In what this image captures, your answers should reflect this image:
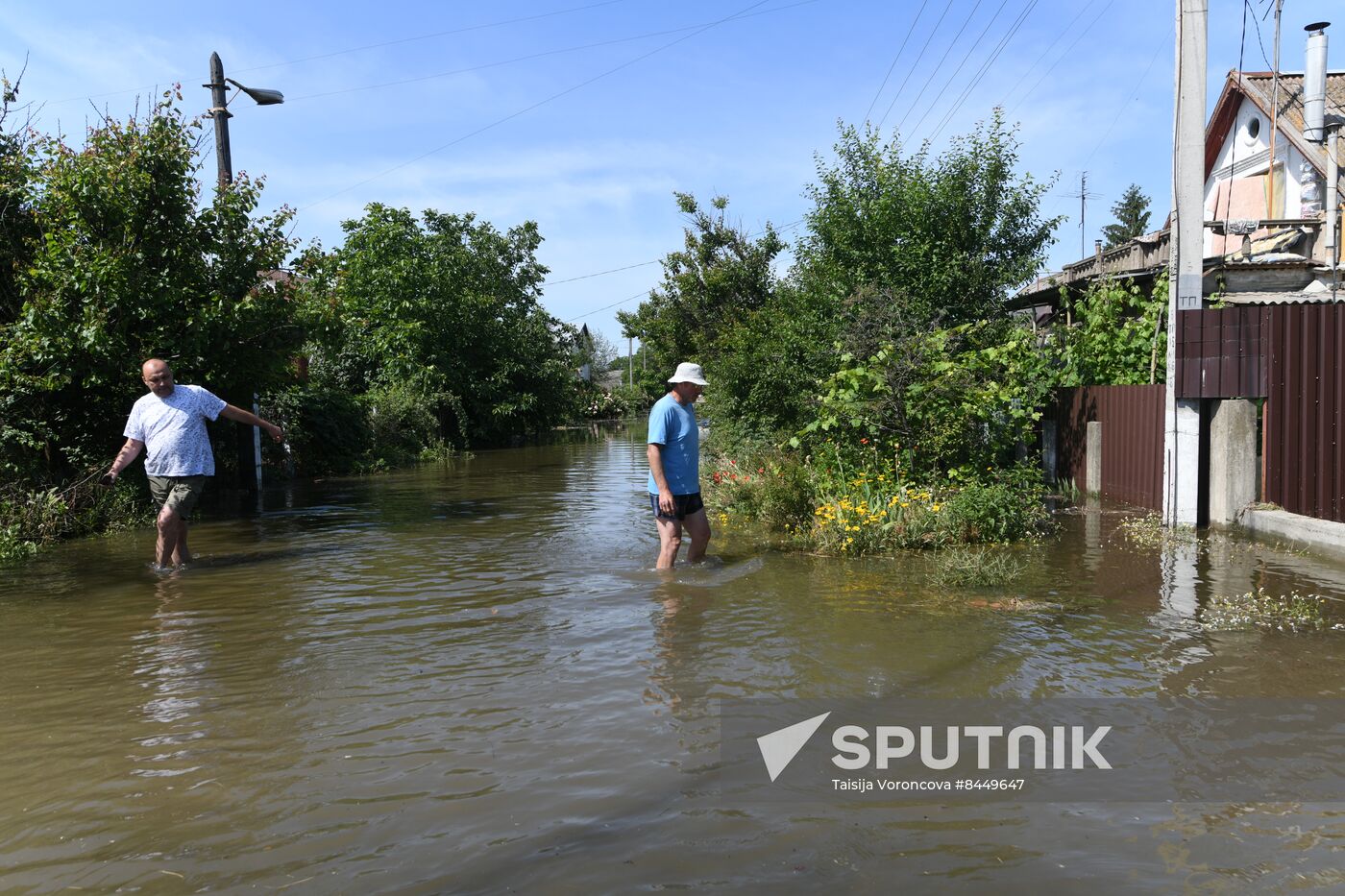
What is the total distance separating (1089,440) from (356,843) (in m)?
11.7

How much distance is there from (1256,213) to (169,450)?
25.1 meters

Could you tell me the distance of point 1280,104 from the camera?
2173 centimetres

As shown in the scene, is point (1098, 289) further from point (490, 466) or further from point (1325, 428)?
point (490, 466)

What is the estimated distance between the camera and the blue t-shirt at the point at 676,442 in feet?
25.4

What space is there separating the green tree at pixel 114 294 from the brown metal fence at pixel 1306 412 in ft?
39.2

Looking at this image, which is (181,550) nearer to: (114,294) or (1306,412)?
(114,294)

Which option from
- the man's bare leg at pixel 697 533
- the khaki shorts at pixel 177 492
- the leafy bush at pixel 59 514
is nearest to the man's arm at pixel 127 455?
the khaki shorts at pixel 177 492

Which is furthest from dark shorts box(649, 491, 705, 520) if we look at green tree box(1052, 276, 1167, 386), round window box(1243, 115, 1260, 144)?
round window box(1243, 115, 1260, 144)

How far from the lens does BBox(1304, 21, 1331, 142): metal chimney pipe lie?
15.5m

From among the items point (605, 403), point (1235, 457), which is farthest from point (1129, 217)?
point (1235, 457)

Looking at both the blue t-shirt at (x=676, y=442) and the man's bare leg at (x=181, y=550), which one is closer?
the blue t-shirt at (x=676, y=442)

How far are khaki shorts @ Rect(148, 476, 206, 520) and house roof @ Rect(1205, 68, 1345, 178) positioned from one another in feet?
61.6

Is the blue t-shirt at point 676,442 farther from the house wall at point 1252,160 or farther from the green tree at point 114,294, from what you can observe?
the house wall at point 1252,160

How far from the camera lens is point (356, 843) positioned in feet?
11.0
